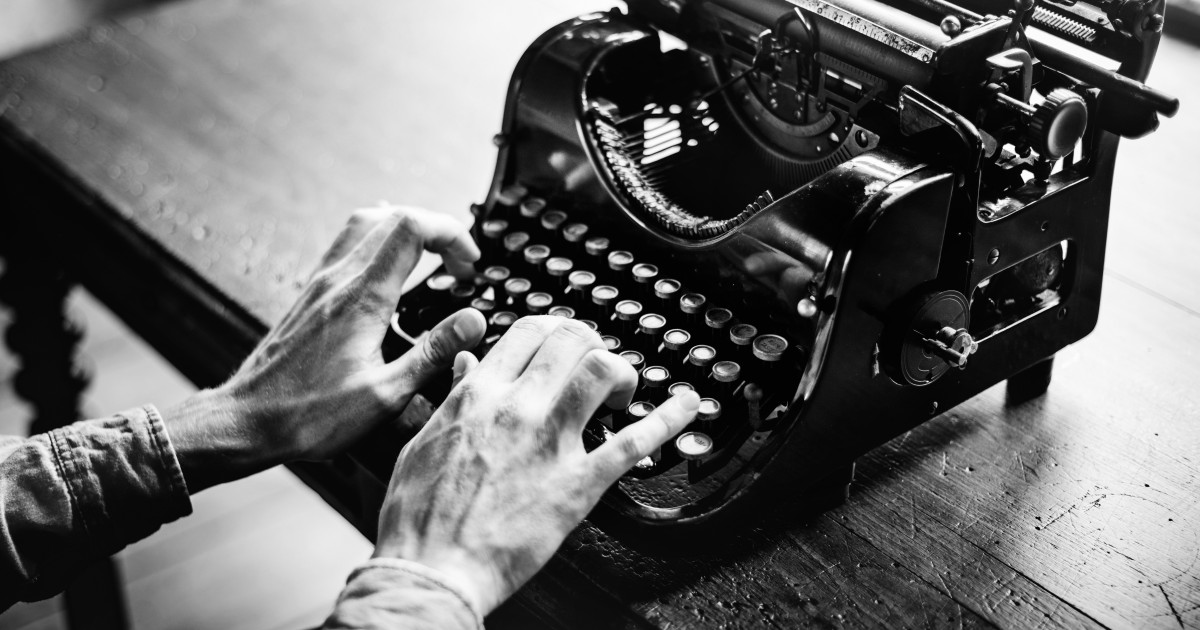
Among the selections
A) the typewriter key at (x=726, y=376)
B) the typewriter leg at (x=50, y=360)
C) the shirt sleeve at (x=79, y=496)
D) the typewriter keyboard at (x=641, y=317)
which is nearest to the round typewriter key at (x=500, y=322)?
the typewriter keyboard at (x=641, y=317)

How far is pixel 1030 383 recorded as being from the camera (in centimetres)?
153

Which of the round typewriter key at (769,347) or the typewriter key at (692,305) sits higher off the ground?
the round typewriter key at (769,347)

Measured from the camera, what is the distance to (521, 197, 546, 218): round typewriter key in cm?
170

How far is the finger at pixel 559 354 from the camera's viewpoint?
1.23 m

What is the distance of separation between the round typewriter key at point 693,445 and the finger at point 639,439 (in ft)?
0.09

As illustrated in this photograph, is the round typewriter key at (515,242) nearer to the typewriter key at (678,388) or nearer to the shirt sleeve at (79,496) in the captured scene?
the typewriter key at (678,388)

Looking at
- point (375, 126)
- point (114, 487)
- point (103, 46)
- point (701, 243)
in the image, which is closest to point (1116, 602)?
point (701, 243)

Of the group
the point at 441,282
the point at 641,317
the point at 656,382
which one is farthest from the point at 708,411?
the point at 441,282

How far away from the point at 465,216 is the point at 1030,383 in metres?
1.03

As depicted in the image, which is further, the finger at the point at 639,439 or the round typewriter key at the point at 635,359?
the round typewriter key at the point at 635,359

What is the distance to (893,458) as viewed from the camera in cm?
143

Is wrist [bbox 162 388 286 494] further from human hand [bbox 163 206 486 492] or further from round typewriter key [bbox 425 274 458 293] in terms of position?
round typewriter key [bbox 425 274 458 293]

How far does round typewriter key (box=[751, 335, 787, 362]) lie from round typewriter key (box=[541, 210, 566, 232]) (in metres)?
0.45

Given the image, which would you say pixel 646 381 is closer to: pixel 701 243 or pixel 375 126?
pixel 701 243
